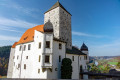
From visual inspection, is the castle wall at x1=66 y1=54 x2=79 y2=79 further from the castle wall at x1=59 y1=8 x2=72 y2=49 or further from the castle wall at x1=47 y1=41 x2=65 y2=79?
the castle wall at x1=59 y1=8 x2=72 y2=49

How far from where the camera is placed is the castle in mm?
19438

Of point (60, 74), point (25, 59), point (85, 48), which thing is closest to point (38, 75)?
point (60, 74)

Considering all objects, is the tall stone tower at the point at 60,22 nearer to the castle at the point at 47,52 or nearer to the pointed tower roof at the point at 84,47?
the castle at the point at 47,52

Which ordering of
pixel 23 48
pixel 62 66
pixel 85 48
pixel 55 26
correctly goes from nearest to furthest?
pixel 62 66, pixel 23 48, pixel 55 26, pixel 85 48

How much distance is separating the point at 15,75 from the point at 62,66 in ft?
51.3

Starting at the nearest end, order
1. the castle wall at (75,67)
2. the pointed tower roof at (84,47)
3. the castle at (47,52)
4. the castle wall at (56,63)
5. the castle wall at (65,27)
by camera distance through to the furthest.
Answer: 1. the castle at (47,52)
2. the castle wall at (56,63)
3. the castle wall at (75,67)
4. the castle wall at (65,27)
5. the pointed tower roof at (84,47)

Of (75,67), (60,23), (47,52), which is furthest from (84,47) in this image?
(47,52)

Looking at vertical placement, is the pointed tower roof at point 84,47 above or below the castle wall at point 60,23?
below

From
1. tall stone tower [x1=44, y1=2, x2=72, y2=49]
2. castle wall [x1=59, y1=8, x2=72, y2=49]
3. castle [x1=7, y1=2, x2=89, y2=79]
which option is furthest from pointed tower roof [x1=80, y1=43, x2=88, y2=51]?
tall stone tower [x1=44, y1=2, x2=72, y2=49]

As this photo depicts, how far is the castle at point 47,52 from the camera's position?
19.4 metres

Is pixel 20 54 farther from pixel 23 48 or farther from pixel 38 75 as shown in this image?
pixel 38 75

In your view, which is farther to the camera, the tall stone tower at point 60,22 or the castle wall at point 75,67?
the tall stone tower at point 60,22

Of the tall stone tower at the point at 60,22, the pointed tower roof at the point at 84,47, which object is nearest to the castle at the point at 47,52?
the tall stone tower at the point at 60,22

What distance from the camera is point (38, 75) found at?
19609 mm
